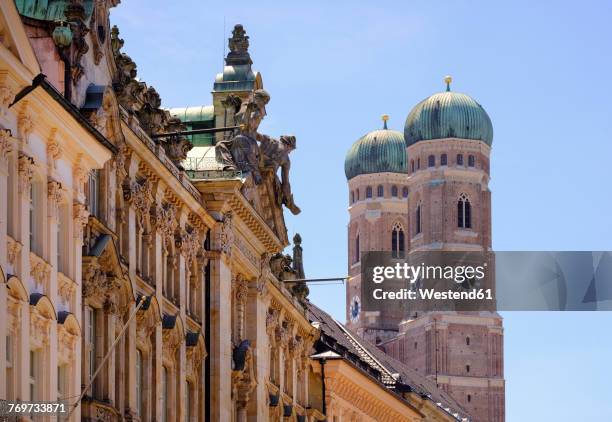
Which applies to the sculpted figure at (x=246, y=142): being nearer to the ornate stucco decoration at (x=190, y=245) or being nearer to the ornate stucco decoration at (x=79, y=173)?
the ornate stucco decoration at (x=190, y=245)

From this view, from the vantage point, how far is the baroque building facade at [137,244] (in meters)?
37.2

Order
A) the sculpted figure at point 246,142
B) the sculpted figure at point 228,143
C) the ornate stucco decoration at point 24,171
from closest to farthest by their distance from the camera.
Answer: the ornate stucco decoration at point 24,171, the sculpted figure at point 228,143, the sculpted figure at point 246,142

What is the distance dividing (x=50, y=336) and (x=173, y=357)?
14340mm

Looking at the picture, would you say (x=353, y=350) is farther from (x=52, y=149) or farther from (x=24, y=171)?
(x=24, y=171)

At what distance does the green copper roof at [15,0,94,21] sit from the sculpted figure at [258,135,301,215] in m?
18.6

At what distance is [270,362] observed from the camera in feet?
221

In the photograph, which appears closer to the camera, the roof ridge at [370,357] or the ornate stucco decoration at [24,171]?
the ornate stucco decoration at [24,171]

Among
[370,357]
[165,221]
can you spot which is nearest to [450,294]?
[370,357]

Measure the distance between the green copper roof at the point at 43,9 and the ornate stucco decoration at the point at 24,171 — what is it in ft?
20.3

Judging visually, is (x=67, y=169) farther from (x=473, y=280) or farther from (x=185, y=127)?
(x=473, y=280)

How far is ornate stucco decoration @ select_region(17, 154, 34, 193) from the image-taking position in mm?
36969

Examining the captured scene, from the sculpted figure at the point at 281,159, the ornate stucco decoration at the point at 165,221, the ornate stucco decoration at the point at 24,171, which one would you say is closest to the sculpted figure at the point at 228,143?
the sculpted figure at the point at 281,159

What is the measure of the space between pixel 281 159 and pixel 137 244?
46.1 ft

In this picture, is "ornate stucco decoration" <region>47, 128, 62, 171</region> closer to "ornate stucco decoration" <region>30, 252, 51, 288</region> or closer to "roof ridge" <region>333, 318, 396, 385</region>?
"ornate stucco decoration" <region>30, 252, 51, 288</region>
